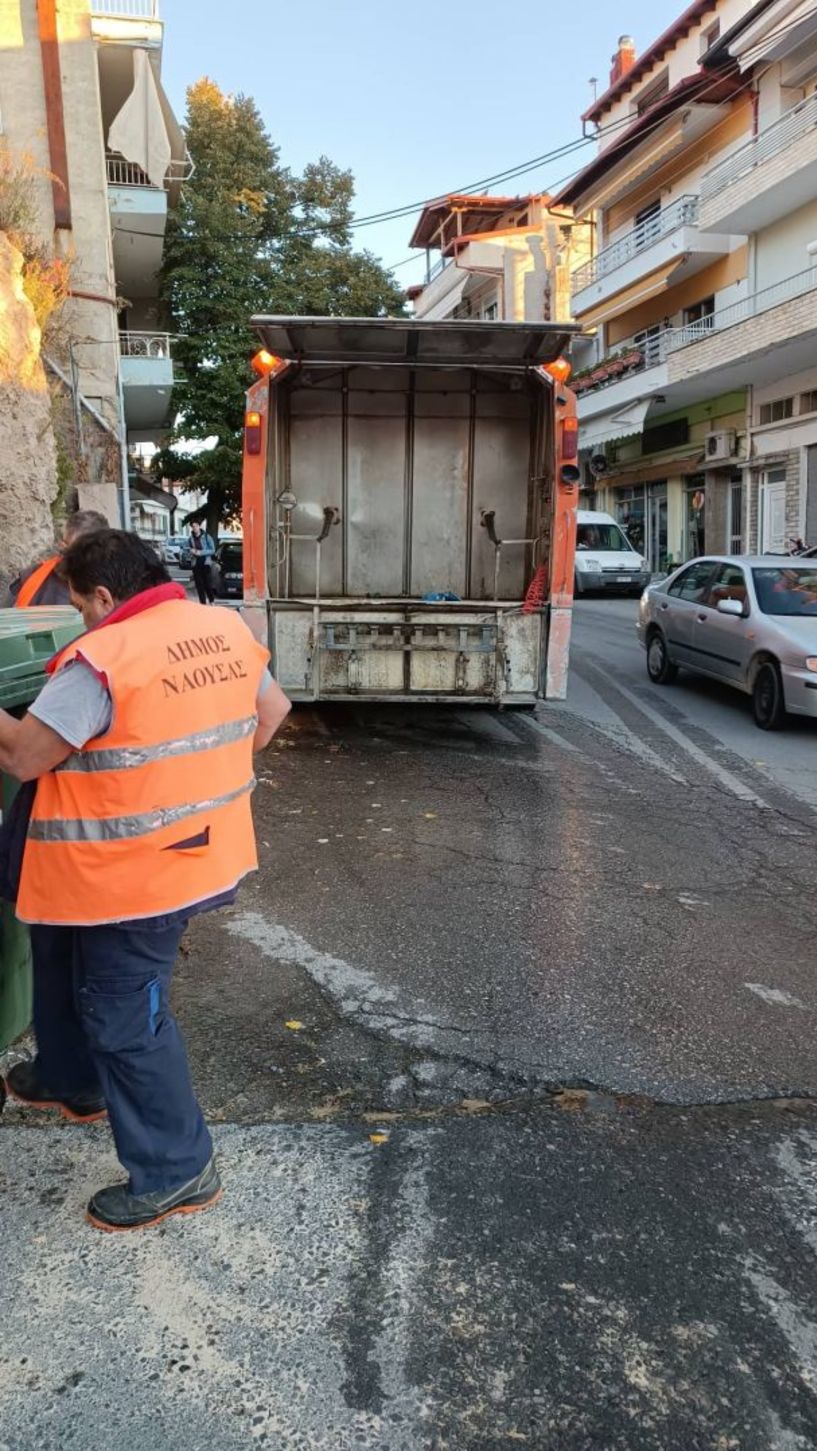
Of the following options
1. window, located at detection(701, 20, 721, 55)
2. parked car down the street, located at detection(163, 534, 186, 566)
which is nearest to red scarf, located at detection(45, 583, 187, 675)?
window, located at detection(701, 20, 721, 55)


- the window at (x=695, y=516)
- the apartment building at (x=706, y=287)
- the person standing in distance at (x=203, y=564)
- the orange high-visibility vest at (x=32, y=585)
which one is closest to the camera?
the orange high-visibility vest at (x=32, y=585)

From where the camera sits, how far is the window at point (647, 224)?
28.7 m

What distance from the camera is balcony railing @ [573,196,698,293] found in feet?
85.6

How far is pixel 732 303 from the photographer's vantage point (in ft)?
83.0

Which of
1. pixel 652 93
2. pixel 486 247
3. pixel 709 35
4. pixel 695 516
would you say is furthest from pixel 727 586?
pixel 652 93

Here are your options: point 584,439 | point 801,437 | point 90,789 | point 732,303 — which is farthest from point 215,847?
point 584,439

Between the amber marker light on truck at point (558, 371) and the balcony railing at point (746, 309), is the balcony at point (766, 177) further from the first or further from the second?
the amber marker light on truck at point (558, 371)

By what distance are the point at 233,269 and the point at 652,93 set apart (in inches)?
554

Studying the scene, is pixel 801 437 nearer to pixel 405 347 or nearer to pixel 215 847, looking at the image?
pixel 405 347

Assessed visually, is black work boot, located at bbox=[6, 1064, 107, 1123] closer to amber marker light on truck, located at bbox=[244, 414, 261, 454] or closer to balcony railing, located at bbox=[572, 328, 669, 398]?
amber marker light on truck, located at bbox=[244, 414, 261, 454]

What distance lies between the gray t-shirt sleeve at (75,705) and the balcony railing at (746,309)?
19887 mm

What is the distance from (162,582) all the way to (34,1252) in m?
1.58

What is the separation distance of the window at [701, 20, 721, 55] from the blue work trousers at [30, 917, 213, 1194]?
104ft

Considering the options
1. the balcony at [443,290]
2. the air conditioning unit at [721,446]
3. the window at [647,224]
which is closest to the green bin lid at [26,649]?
the balcony at [443,290]
